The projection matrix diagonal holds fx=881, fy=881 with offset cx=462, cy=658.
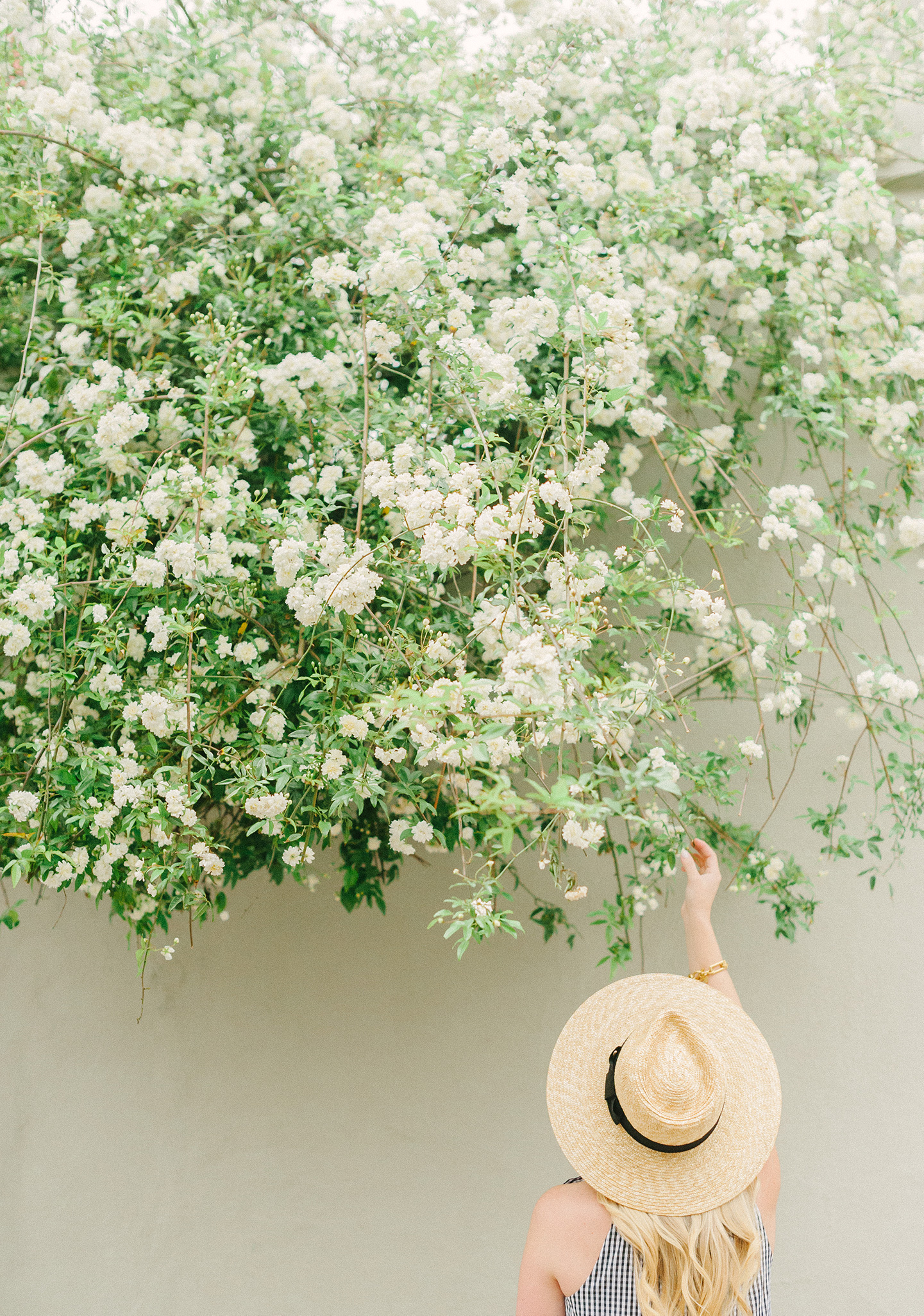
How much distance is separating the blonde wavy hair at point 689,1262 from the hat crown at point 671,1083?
0.40ft

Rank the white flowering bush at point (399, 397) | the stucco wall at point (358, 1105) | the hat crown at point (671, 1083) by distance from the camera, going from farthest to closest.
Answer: the stucco wall at point (358, 1105)
the white flowering bush at point (399, 397)
the hat crown at point (671, 1083)

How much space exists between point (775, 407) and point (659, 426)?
1.05 feet

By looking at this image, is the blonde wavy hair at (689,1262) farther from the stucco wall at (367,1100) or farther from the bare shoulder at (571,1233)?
the stucco wall at (367,1100)

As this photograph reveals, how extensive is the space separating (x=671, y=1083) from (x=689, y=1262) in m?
0.25

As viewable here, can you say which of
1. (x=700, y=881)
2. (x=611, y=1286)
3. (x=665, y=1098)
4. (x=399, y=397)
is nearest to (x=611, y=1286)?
(x=611, y=1286)

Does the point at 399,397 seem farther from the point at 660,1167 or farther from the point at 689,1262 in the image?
the point at 689,1262

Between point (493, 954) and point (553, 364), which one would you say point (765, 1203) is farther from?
point (553, 364)

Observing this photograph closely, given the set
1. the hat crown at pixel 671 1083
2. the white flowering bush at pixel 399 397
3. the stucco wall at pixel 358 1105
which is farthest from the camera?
the stucco wall at pixel 358 1105

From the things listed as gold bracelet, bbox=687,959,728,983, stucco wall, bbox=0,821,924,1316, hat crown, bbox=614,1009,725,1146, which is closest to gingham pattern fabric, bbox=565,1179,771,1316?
hat crown, bbox=614,1009,725,1146

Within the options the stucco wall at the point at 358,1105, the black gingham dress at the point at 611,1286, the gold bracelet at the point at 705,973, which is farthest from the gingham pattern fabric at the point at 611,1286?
the stucco wall at the point at 358,1105

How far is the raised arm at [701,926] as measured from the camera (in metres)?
1.57

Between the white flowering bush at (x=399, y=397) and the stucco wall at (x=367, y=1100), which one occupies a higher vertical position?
the white flowering bush at (x=399, y=397)

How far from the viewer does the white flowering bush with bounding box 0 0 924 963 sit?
5.09 feet

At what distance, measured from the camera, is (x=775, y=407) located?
202 centimetres
